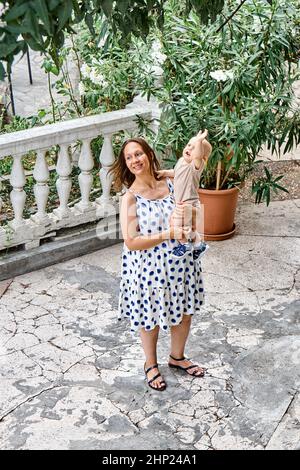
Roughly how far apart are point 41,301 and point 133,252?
139 cm

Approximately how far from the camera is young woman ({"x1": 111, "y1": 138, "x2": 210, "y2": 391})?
4.48 metres

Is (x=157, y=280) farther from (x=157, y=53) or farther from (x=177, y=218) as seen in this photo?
(x=157, y=53)

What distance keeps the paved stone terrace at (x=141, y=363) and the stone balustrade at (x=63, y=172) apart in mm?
283

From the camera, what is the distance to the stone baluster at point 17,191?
19.6 ft

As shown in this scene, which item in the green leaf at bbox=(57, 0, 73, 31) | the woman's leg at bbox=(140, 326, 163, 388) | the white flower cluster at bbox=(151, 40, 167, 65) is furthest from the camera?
the white flower cluster at bbox=(151, 40, 167, 65)

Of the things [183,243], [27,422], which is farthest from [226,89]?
[27,422]

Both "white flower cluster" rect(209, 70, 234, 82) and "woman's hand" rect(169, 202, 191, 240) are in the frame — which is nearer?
"woman's hand" rect(169, 202, 191, 240)

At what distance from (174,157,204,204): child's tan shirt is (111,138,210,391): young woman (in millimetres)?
169

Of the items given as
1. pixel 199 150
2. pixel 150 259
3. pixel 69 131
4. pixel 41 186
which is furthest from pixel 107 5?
pixel 41 186

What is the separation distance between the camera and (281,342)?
17.4ft

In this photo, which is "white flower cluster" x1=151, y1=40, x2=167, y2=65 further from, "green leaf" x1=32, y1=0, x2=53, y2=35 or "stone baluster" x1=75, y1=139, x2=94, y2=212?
"green leaf" x1=32, y1=0, x2=53, y2=35

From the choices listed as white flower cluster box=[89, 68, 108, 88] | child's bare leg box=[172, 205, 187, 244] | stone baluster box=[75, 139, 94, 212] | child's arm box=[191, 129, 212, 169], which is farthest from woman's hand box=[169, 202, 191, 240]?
white flower cluster box=[89, 68, 108, 88]
